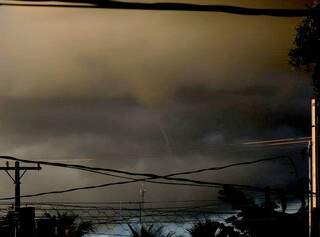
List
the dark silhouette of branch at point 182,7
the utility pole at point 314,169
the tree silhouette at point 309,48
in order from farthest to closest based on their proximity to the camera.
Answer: the utility pole at point 314,169 → the tree silhouette at point 309,48 → the dark silhouette of branch at point 182,7

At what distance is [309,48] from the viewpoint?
428 inches

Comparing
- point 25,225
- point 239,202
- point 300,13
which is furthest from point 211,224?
point 300,13

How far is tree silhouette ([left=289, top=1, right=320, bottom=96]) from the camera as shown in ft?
34.9

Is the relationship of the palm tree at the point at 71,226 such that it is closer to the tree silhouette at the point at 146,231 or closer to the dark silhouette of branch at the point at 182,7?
the tree silhouette at the point at 146,231

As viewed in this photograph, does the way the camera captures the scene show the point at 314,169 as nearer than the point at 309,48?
No

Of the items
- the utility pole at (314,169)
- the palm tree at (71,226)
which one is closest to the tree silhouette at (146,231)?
the palm tree at (71,226)

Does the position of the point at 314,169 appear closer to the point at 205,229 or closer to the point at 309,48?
the point at 309,48

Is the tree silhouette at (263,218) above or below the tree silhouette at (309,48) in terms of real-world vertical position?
below

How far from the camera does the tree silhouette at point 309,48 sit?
10641 mm

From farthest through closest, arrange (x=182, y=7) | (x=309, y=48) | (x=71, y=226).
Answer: (x=71, y=226)
(x=309, y=48)
(x=182, y=7)

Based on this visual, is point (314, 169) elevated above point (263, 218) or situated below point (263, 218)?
above

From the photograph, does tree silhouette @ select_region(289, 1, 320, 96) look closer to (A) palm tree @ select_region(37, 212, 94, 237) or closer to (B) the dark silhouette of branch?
(B) the dark silhouette of branch

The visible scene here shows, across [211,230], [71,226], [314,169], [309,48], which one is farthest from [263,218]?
[309,48]

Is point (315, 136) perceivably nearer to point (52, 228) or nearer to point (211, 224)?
point (52, 228)
